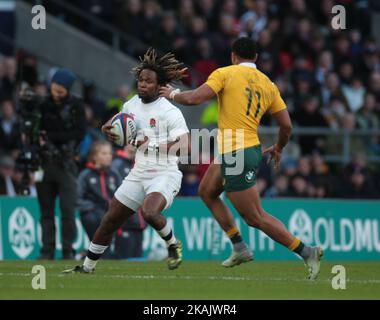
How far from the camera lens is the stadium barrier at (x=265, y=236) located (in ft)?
61.1

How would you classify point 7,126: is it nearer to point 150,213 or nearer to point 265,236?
point 265,236

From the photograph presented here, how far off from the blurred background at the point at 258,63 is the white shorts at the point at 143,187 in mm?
7587

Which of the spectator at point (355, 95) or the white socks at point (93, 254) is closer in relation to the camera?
the white socks at point (93, 254)

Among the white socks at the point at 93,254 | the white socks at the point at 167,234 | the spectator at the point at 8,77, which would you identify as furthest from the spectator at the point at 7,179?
the white socks at the point at 167,234

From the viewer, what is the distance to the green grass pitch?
11.5 meters

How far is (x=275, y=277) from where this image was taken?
1346cm

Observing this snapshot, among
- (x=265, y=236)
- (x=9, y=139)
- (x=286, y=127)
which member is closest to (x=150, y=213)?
(x=286, y=127)

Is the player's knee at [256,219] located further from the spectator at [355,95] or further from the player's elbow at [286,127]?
the spectator at [355,95]

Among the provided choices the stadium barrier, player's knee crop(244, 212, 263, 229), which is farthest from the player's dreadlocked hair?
the stadium barrier

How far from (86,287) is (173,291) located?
89cm

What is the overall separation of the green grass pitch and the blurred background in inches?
254

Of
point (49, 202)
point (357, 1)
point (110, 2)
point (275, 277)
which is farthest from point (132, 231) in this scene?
point (357, 1)

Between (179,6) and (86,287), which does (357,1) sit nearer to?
(179,6)

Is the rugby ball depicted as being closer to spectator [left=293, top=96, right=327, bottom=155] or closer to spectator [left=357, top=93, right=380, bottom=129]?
spectator [left=293, top=96, right=327, bottom=155]
